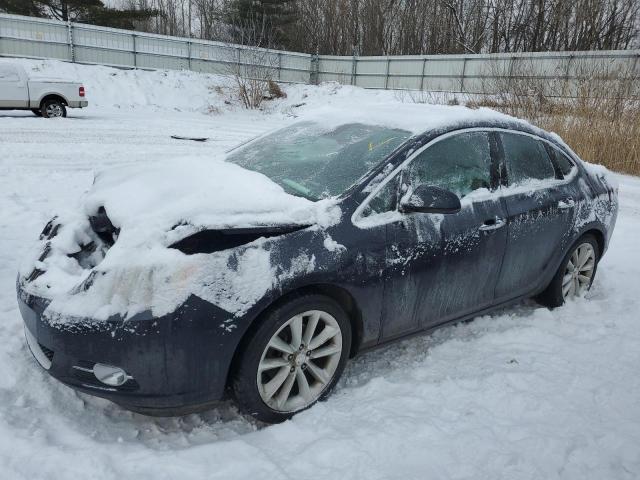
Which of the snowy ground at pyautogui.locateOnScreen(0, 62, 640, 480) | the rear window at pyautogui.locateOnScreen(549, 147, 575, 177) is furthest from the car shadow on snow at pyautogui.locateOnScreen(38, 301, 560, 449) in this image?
the rear window at pyautogui.locateOnScreen(549, 147, 575, 177)

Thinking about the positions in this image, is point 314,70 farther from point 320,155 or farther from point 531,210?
point 320,155

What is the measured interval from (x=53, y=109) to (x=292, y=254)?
15917 mm

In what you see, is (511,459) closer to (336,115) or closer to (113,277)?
(113,277)

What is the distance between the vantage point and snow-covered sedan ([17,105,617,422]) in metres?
2.31

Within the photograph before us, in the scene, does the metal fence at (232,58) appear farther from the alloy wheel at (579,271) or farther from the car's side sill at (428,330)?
the car's side sill at (428,330)

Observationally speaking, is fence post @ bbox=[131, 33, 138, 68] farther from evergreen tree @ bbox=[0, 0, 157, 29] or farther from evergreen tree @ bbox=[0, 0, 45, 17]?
evergreen tree @ bbox=[0, 0, 45, 17]

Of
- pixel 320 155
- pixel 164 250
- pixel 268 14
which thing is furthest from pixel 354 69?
pixel 164 250

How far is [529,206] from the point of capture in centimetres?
366

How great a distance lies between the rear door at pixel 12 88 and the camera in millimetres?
14500

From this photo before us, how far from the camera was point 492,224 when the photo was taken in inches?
134

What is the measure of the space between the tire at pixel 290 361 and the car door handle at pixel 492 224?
1.22 m

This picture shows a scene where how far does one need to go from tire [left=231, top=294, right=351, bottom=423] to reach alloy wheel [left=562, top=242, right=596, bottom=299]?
2.42 metres

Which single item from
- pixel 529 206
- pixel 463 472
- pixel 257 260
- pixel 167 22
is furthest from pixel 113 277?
pixel 167 22

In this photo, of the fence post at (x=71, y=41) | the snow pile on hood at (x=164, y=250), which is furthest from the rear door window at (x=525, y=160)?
the fence post at (x=71, y=41)
